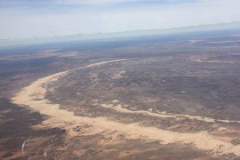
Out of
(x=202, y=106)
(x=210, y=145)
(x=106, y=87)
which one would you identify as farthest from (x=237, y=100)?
(x=106, y=87)

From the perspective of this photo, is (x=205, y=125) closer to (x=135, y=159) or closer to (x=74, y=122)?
(x=135, y=159)

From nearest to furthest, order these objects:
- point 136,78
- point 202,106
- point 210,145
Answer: point 210,145 < point 202,106 < point 136,78

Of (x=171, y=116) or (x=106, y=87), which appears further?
(x=106, y=87)

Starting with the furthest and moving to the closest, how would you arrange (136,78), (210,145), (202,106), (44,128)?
(136,78) < (202,106) < (44,128) < (210,145)

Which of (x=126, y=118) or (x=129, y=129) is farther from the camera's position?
(x=126, y=118)

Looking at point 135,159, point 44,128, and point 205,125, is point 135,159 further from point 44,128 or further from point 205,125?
point 44,128

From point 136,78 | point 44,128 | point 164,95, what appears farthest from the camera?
point 136,78

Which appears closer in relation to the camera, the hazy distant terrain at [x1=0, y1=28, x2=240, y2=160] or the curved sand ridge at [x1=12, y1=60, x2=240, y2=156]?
the curved sand ridge at [x1=12, y1=60, x2=240, y2=156]

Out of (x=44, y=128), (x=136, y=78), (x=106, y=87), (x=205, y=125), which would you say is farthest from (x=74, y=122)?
(x=136, y=78)

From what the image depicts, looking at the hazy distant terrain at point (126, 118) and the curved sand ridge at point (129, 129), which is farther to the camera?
the hazy distant terrain at point (126, 118)
